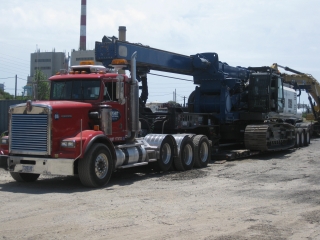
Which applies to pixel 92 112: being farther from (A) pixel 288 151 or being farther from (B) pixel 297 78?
(B) pixel 297 78

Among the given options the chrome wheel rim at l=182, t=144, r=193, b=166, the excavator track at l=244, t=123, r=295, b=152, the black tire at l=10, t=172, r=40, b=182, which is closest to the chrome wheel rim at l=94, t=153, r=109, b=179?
the black tire at l=10, t=172, r=40, b=182

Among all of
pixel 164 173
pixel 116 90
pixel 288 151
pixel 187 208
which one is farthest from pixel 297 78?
pixel 187 208

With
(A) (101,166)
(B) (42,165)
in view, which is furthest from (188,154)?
(B) (42,165)

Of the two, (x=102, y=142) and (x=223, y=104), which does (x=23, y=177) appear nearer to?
(x=102, y=142)

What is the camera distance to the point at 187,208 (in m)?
9.12

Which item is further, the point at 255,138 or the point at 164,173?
the point at 255,138

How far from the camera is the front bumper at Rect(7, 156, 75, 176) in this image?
36.4 feet

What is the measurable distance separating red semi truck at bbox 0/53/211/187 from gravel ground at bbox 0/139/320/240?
1.73 ft

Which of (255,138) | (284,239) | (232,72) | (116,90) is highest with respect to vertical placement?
(232,72)

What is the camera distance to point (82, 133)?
460 inches

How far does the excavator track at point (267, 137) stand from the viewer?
1923cm

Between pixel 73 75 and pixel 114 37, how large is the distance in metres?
2.19

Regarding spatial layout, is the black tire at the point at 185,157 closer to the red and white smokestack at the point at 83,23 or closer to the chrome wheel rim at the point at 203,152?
the chrome wheel rim at the point at 203,152

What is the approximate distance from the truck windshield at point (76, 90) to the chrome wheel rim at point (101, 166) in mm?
1724
